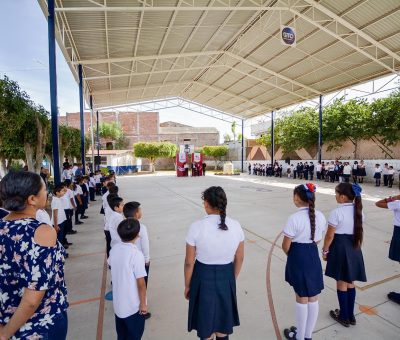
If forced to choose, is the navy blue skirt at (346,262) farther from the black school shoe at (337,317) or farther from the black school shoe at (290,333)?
the black school shoe at (290,333)

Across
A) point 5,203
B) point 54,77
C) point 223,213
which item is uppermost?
point 54,77

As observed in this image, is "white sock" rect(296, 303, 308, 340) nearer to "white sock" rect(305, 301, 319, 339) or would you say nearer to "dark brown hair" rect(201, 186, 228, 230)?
"white sock" rect(305, 301, 319, 339)

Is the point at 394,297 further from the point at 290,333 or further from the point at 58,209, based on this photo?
the point at 58,209

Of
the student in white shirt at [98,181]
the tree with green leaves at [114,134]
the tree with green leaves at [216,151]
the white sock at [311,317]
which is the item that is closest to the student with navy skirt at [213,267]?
the white sock at [311,317]

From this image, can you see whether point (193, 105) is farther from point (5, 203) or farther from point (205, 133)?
point (5, 203)

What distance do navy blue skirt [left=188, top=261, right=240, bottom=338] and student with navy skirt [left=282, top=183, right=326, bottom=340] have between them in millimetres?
727

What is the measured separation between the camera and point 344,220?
261 cm

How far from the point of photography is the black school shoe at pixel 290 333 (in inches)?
99.1

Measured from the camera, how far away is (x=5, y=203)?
135cm

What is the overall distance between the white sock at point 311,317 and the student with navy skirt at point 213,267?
Answer: 2.75 ft

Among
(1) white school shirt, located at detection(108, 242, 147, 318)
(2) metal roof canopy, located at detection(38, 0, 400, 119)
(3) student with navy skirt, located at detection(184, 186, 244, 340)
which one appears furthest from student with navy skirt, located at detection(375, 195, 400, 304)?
(2) metal roof canopy, located at detection(38, 0, 400, 119)

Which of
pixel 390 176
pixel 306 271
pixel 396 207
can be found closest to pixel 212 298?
pixel 306 271

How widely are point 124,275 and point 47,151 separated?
14981 mm

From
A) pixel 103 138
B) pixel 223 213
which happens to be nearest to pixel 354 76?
pixel 223 213
